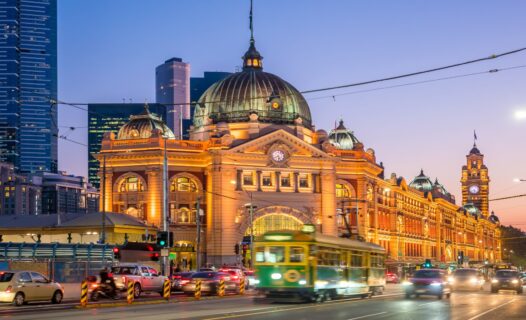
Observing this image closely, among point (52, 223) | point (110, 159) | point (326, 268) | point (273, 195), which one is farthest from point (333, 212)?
point (326, 268)

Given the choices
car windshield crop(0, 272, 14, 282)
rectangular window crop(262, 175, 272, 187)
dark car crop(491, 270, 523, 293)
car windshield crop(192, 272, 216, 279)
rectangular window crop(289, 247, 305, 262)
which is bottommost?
dark car crop(491, 270, 523, 293)

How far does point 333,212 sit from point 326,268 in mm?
70184

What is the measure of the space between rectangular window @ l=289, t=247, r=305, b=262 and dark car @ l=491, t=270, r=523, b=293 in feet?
82.8

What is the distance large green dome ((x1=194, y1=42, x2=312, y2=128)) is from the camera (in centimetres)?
12169

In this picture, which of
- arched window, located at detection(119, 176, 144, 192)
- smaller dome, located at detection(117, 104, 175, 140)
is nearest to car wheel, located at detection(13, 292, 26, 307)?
arched window, located at detection(119, 176, 144, 192)

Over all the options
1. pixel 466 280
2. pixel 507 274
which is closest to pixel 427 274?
pixel 507 274

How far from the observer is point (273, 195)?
372 ft

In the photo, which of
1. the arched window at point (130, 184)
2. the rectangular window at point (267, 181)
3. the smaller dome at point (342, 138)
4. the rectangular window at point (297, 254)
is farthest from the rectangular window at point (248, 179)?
the rectangular window at point (297, 254)

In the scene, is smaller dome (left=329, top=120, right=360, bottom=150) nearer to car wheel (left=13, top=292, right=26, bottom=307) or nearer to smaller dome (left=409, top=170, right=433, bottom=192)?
smaller dome (left=409, top=170, right=433, bottom=192)

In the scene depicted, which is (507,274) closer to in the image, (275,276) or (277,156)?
(275,276)

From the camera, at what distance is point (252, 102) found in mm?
121188

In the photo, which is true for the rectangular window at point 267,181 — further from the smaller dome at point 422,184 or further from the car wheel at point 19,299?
the smaller dome at point 422,184

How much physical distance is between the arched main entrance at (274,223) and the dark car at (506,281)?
4877cm

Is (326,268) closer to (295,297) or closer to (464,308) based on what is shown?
(295,297)
